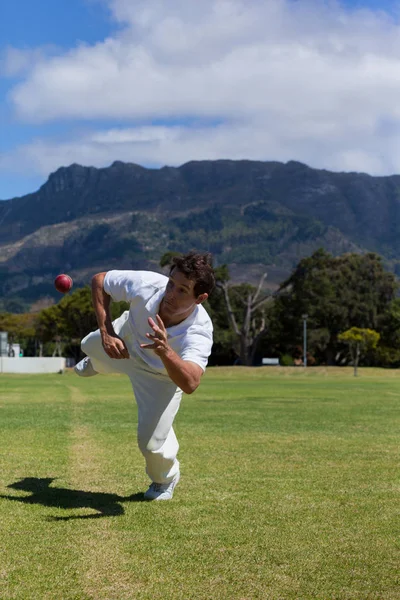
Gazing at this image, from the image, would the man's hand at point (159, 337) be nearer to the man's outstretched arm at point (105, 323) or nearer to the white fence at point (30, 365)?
the man's outstretched arm at point (105, 323)

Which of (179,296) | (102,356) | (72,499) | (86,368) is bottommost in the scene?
(72,499)

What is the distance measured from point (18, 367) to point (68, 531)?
6305 cm

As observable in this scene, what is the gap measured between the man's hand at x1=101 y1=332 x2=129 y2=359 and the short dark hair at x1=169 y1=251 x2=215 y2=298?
79 centimetres

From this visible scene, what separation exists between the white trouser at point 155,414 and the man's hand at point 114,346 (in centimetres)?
46

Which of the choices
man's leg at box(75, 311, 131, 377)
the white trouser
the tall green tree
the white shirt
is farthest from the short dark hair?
the tall green tree

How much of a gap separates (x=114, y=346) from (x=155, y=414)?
864 mm

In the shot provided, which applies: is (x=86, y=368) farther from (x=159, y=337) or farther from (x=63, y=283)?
(x=159, y=337)

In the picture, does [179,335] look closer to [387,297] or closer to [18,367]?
[18,367]

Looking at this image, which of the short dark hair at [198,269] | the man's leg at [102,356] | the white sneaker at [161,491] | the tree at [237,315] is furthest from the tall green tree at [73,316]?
the short dark hair at [198,269]

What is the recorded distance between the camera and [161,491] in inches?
303

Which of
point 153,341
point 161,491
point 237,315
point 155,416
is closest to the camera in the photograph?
point 153,341

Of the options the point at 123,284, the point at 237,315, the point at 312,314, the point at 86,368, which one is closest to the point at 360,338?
the point at 312,314

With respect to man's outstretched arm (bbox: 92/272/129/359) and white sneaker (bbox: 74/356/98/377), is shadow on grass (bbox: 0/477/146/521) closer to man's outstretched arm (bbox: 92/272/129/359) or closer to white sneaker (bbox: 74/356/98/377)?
white sneaker (bbox: 74/356/98/377)

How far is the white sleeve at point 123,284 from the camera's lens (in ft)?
23.5
